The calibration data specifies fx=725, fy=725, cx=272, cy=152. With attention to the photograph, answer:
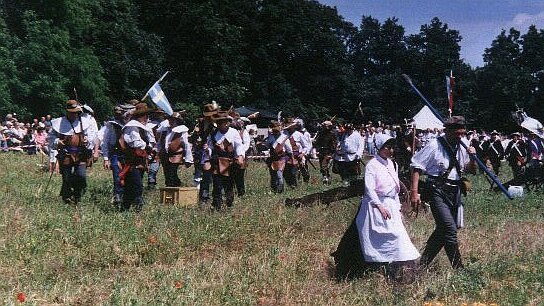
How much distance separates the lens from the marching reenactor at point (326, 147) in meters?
20.9

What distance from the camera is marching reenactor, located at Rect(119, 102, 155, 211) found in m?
12.0

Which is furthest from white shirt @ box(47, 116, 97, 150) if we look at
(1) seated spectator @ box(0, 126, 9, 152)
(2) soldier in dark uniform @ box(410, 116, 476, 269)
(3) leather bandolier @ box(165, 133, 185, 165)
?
(1) seated spectator @ box(0, 126, 9, 152)

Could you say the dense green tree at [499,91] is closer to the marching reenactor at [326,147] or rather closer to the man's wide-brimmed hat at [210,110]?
the marching reenactor at [326,147]

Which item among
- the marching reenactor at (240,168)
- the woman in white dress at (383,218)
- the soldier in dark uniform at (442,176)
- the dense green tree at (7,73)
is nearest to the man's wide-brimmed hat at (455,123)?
the soldier in dark uniform at (442,176)

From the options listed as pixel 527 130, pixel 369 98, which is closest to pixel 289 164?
Result: pixel 527 130

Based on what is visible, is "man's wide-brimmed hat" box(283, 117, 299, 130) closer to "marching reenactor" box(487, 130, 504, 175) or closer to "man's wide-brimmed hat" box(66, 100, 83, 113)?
"man's wide-brimmed hat" box(66, 100, 83, 113)

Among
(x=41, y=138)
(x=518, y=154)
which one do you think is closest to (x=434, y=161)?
(x=518, y=154)

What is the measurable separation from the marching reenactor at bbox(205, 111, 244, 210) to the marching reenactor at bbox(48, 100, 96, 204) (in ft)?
7.30

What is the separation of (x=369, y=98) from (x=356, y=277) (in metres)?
60.0

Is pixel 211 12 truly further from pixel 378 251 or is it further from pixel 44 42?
pixel 378 251

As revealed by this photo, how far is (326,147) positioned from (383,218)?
13347 millimetres

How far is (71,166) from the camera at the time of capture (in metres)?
12.7

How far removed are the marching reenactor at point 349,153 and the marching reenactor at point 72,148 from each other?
8.67 metres

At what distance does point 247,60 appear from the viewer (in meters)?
57.0
